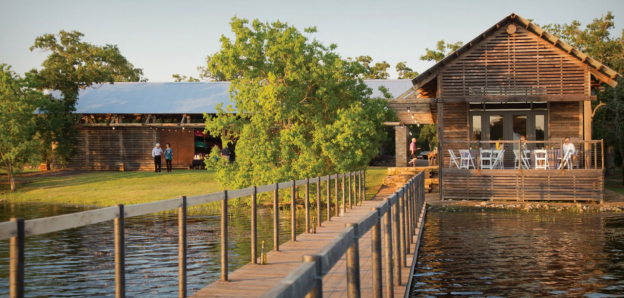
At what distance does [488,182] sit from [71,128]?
2550 centimetres

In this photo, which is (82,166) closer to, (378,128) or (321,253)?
(378,128)

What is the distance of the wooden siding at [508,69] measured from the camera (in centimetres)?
2481

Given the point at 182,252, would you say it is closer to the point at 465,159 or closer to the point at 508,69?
the point at 465,159

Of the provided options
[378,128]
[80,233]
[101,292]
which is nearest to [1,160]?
[80,233]

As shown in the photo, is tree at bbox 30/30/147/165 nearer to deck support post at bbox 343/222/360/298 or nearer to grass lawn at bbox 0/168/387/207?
grass lawn at bbox 0/168/387/207

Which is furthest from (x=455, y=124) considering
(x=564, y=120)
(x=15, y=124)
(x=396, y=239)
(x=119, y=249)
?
(x=119, y=249)

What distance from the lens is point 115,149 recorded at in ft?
130

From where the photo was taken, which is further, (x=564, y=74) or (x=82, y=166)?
(x=82, y=166)

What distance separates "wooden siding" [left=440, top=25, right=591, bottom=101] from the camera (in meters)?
24.8

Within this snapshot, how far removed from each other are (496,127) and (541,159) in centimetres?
426

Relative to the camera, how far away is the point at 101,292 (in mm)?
9641

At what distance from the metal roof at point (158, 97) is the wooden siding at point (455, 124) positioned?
581 inches

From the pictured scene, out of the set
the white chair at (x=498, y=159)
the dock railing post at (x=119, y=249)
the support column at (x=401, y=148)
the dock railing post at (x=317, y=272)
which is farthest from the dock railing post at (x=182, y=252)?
the support column at (x=401, y=148)

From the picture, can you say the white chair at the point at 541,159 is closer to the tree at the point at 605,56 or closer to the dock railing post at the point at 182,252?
the tree at the point at 605,56
